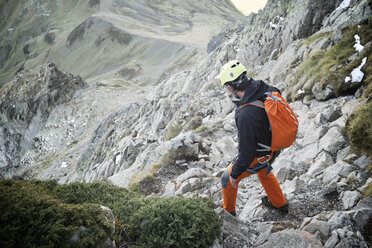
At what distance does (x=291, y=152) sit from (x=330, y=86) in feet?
12.7

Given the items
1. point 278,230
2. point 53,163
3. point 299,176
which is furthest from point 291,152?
point 53,163

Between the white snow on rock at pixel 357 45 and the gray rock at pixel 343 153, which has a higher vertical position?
the white snow on rock at pixel 357 45

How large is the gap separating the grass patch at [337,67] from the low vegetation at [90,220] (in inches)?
325

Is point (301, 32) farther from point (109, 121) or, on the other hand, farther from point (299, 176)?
point (109, 121)

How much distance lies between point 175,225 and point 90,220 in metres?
1.58

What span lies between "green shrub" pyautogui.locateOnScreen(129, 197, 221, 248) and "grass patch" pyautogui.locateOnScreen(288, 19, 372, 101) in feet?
26.0

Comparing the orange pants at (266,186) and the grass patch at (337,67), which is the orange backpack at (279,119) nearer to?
the orange pants at (266,186)

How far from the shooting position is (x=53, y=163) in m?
40.6

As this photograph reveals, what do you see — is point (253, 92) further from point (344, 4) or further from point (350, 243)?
point (344, 4)

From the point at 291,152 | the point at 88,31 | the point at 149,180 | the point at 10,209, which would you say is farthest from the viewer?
the point at 88,31

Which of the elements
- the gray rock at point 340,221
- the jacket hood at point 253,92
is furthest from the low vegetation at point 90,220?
the jacket hood at point 253,92

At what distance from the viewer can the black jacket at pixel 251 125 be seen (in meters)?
4.48

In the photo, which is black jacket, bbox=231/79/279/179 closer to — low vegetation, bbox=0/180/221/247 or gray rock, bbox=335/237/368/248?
low vegetation, bbox=0/180/221/247

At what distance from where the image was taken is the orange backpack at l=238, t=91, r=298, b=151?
4.51 metres
